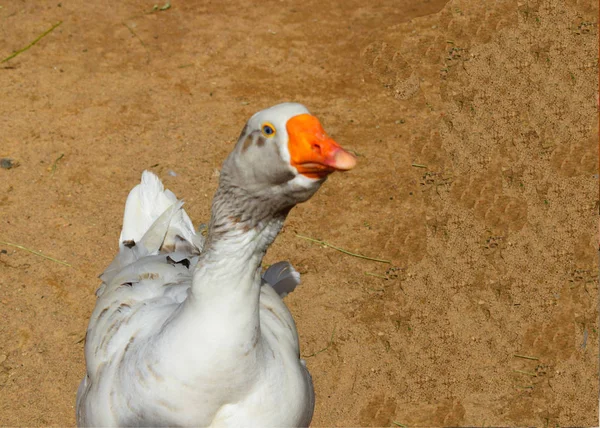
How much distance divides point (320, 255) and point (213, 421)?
320cm

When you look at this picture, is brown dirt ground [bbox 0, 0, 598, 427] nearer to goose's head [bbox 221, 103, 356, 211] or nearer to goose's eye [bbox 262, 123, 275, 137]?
goose's head [bbox 221, 103, 356, 211]

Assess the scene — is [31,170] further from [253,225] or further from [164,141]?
[253,225]

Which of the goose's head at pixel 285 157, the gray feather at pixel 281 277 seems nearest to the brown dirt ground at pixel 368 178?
the gray feather at pixel 281 277

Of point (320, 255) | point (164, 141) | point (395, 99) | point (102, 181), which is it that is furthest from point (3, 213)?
point (395, 99)

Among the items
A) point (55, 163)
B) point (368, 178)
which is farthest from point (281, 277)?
point (55, 163)

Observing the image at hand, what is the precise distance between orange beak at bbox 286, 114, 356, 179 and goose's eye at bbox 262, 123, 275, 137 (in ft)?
0.25

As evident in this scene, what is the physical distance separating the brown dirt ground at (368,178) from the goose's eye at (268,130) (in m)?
3.21

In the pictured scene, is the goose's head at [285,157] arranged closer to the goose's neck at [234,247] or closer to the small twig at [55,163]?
the goose's neck at [234,247]

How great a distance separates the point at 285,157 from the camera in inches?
98.4

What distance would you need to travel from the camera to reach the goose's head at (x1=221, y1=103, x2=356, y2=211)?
2.42m

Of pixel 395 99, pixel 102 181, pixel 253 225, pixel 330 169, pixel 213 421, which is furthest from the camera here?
pixel 395 99

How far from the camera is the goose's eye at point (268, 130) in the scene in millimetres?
2557

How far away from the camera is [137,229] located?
15.3 feet

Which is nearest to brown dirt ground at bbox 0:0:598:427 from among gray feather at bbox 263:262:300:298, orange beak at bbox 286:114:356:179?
gray feather at bbox 263:262:300:298
